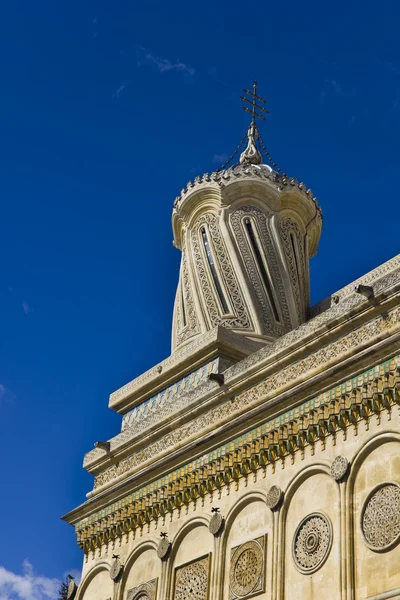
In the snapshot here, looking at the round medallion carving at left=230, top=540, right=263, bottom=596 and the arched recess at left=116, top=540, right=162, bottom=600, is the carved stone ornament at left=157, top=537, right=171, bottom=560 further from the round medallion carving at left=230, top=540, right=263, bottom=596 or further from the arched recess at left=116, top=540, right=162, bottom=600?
the round medallion carving at left=230, top=540, right=263, bottom=596

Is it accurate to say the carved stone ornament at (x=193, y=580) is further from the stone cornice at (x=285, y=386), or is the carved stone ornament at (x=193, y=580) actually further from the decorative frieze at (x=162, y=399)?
the decorative frieze at (x=162, y=399)

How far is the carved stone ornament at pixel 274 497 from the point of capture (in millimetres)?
14484

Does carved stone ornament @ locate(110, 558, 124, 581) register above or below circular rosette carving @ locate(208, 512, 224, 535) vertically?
above

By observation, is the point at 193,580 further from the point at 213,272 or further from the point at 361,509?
the point at 213,272

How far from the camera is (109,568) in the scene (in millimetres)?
17578

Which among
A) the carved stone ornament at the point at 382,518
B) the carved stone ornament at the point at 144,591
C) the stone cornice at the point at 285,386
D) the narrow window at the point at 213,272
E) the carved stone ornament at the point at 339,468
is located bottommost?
the carved stone ornament at the point at 382,518

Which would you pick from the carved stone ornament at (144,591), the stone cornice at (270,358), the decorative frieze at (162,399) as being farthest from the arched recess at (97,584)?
the decorative frieze at (162,399)

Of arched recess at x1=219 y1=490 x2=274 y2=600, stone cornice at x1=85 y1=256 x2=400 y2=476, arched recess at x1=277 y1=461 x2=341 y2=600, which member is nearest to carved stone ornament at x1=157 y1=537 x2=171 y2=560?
arched recess at x1=219 y1=490 x2=274 y2=600

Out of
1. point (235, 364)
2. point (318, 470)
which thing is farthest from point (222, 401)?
point (318, 470)

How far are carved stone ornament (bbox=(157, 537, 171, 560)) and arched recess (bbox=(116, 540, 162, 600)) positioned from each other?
0.13m

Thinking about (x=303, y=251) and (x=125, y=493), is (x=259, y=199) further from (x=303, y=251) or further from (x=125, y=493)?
(x=125, y=493)

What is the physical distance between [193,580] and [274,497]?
1.91 metres

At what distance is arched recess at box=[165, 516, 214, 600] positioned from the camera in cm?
1552

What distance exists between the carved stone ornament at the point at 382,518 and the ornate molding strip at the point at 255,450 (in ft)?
3.35
